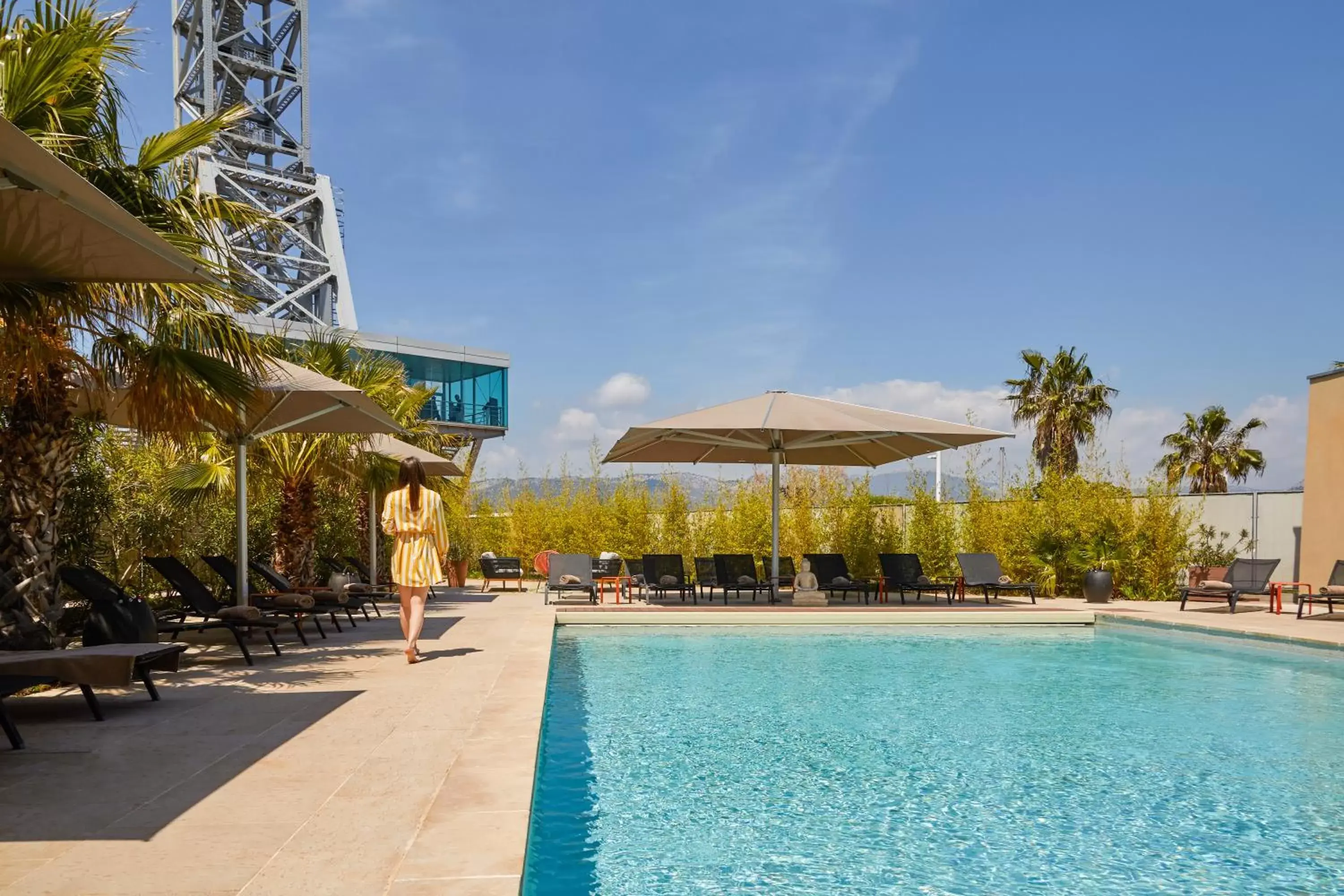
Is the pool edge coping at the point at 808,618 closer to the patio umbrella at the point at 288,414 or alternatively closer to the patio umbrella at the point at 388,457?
the patio umbrella at the point at 388,457

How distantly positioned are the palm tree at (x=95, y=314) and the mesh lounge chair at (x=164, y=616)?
211 mm

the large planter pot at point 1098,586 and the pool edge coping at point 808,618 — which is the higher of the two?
the large planter pot at point 1098,586

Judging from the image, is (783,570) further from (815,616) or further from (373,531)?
(373,531)

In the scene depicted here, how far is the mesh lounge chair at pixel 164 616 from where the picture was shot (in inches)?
231

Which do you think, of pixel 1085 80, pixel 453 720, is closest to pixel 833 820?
pixel 453 720

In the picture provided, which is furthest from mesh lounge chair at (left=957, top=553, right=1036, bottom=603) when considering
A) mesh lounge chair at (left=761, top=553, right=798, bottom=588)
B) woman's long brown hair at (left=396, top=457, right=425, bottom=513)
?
woman's long brown hair at (left=396, top=457, right=425, bottom=513)

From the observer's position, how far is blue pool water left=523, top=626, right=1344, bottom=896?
3549 millimetres

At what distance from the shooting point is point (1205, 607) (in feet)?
41.9

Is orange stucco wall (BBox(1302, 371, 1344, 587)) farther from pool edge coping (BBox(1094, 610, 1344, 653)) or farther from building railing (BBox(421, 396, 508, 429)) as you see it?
building railing (BBox(421, 396, 508, 429))

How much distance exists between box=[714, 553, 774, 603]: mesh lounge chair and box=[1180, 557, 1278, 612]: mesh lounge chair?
216 inches

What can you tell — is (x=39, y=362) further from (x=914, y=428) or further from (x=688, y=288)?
(x=688, y=288)

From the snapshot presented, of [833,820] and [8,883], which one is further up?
[8,883]

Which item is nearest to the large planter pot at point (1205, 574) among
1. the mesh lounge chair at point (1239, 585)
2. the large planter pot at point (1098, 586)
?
the mesh lounge chair at point (1239, 585)

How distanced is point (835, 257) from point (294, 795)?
655 inches
